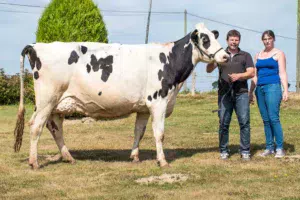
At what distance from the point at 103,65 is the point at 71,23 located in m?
9.68

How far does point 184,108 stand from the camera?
25.0 m

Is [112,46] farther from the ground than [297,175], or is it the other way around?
[112,46]

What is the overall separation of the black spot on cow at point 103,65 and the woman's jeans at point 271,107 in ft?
10.4

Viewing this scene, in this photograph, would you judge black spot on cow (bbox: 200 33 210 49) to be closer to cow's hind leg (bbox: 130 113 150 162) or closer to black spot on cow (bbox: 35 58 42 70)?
cow's hind leg (bbox: 130 113 150 162)

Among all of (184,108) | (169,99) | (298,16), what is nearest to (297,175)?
(169,99)

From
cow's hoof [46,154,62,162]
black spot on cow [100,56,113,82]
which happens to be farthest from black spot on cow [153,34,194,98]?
cow's hoof [46,154,62,162]

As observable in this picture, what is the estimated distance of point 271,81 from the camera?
10.8m

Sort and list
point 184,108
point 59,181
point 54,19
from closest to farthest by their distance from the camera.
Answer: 1. point 59,181
2. point 54,19
3. point 184,108

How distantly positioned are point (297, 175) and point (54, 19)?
497 inches

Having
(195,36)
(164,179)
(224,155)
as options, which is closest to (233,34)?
(195,36)

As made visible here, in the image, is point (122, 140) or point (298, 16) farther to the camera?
point (298, 16)

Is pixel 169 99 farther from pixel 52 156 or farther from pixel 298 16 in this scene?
pixel 298 16

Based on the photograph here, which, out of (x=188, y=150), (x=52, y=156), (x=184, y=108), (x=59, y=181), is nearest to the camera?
(x=59, y=181)

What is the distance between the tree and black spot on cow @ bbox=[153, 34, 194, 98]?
358 inches
